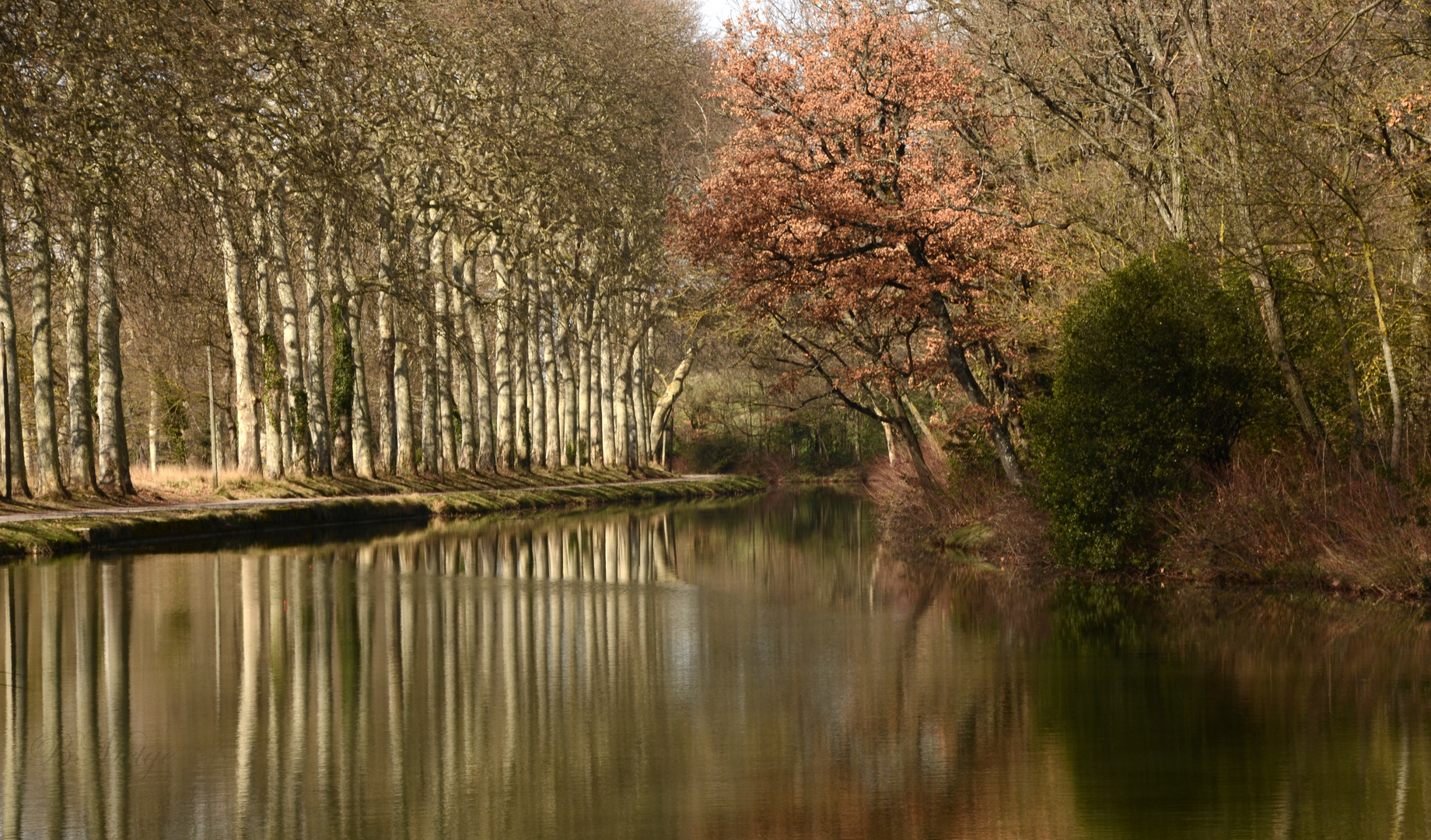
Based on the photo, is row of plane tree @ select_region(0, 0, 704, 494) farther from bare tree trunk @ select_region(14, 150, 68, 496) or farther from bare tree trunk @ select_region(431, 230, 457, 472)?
bare tree trunk @ select_region(431, 230, 457, 472)

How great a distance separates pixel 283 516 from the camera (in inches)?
1312

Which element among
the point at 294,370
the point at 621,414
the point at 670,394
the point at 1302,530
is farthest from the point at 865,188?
the point at 670,394

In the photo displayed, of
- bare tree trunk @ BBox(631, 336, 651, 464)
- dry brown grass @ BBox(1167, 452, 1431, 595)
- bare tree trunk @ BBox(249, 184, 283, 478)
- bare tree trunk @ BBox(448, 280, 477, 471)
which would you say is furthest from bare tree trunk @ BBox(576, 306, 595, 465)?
dry brown grass @ BBox(1167, 452, 1431, 595)

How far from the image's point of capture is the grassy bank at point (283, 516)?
26.1 metres

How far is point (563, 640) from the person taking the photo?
1548 centimetres

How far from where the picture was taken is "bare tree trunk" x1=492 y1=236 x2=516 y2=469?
49.8 meters

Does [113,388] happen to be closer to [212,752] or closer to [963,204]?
[963,204]

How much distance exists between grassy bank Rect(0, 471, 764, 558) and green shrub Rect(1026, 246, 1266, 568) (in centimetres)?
1696

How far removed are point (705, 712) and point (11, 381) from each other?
23.7 metres

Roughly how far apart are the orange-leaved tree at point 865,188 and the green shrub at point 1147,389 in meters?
3.46

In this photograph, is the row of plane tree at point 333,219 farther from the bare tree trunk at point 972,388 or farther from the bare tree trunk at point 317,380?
the bare tree trunk at point 972,388

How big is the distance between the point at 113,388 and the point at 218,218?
18419mm

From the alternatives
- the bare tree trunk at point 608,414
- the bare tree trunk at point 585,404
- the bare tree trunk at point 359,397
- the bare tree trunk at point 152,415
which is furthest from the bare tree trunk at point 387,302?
the bare tree trunk at point 608,414

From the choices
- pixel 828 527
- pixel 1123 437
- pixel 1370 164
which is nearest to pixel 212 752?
pixel 1123 437
